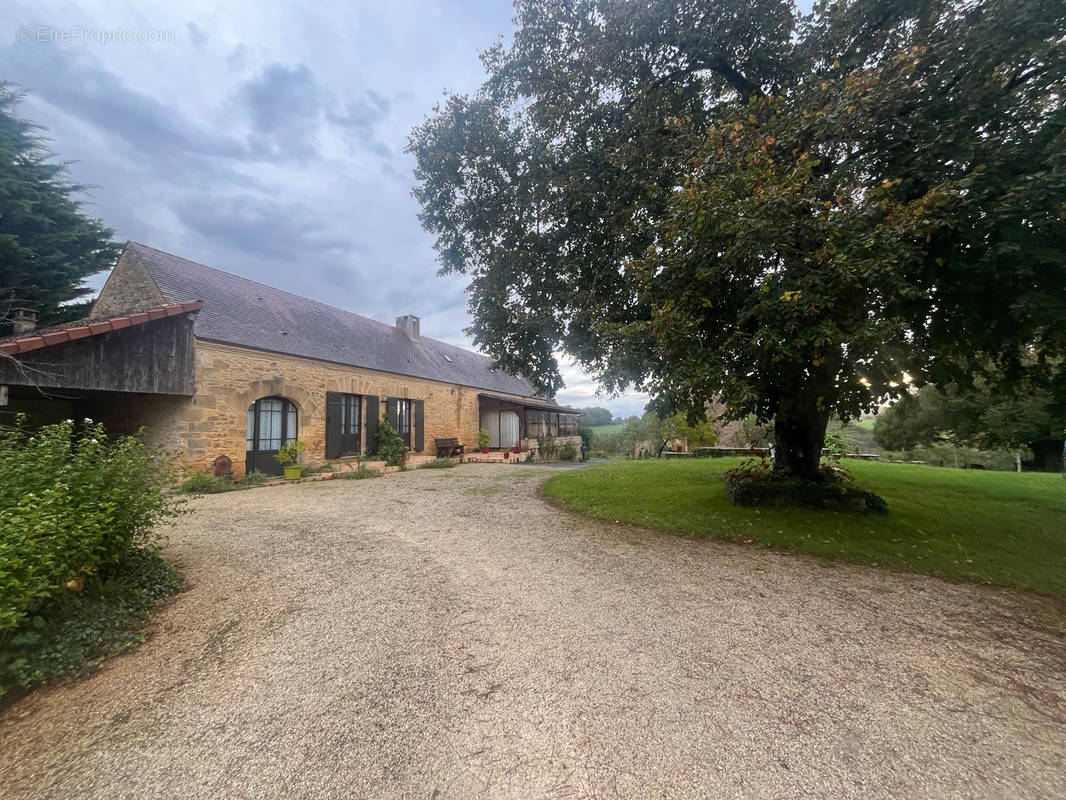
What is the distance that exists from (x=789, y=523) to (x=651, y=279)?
4060 millimetres

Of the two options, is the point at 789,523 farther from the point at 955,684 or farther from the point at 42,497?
the point at 42,497

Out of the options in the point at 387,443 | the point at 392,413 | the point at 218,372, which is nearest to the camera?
the point at 218,372

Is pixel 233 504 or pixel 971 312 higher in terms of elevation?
pixel 971 312

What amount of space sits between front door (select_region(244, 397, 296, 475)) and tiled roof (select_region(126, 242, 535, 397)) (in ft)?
5.21

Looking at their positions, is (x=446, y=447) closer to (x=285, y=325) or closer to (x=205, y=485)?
(x=285, y=325)

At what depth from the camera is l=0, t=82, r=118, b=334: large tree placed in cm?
1142

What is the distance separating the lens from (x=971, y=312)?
16.3 ft

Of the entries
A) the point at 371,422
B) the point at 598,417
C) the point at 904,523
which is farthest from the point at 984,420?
the point at 598,417

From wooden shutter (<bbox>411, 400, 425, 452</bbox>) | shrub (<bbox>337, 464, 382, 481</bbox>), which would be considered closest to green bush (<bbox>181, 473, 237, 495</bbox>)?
shrub (<bbox>337, 464, 382, 481</bbox>)

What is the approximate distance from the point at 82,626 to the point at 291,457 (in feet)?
28.5

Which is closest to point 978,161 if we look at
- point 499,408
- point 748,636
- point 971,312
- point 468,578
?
point 971,312

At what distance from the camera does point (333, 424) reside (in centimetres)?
1266

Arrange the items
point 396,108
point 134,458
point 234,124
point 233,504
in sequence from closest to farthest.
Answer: point 134,458 < point 233,504 < point 234,124 < point 396,108

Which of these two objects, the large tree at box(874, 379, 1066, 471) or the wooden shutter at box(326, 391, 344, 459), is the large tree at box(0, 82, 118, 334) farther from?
the large tree at box(874, 379, 1066, 471)
